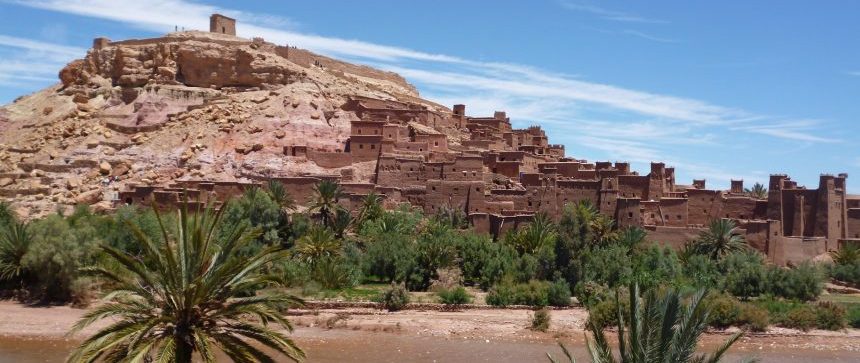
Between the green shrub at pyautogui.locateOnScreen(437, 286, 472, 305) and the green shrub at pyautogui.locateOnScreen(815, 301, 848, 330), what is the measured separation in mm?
9776

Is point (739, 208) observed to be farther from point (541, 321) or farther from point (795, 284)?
point (541, 321)

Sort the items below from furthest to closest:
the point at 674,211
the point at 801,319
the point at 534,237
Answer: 1. the point at 674,211
2. the point at 534,237
3. the point at 801,319

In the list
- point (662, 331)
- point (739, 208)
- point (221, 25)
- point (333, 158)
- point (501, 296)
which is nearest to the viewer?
point (662, 331)

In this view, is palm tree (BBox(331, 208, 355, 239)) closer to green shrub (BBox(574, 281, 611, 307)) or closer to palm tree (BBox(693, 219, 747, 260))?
green shrub (BBox(574, 281, 611, 307))

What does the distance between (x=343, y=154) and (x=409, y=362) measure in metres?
18.6

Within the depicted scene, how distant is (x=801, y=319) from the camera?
88.0 feet

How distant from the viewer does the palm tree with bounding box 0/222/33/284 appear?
27000 mm

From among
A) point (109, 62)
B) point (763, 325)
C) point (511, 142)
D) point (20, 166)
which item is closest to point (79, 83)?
point (109, 62)

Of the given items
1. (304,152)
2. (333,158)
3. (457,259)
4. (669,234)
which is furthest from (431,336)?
(304,152)

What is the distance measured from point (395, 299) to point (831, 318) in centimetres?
1210

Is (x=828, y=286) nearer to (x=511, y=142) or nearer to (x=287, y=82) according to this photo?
(x=511, y=142)

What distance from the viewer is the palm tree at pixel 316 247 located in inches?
1208

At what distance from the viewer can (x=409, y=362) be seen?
2175 centimetres

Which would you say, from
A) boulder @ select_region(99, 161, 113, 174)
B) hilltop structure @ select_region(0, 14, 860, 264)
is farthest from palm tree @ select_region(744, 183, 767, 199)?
boulder @ select_region(99, 161, 113, 174)
